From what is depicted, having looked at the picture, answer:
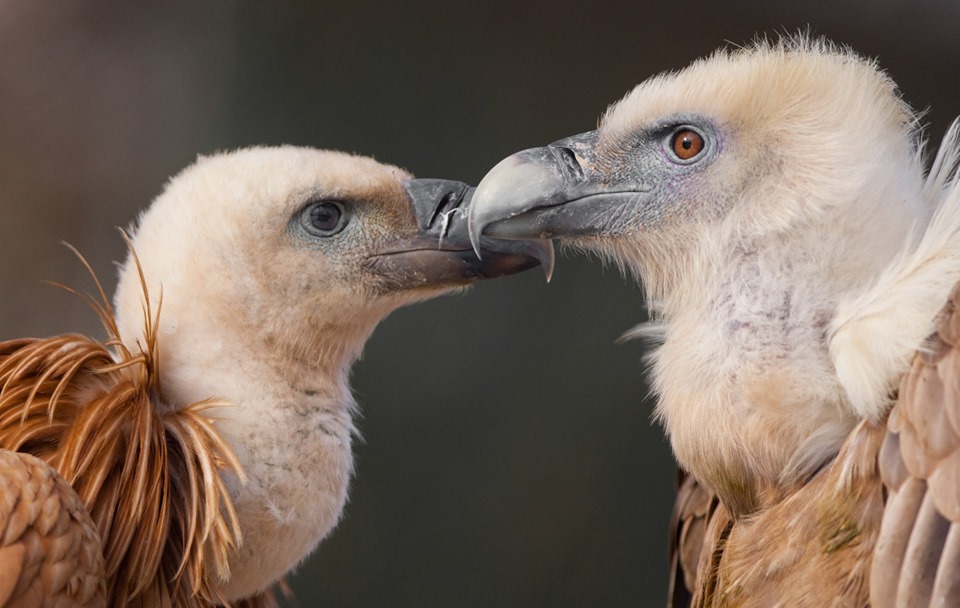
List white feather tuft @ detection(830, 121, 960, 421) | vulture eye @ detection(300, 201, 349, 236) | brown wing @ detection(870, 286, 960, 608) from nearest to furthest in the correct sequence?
brown wing @ detection(870, 286, 960, 608), white feather tuft @ detection(830, 121, 960, 421), vulture eye @ detection(300, 201, 349, 236)

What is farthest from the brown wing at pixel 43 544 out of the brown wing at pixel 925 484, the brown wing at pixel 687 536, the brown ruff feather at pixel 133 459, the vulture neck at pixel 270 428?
the brown wing at pixel 687 536

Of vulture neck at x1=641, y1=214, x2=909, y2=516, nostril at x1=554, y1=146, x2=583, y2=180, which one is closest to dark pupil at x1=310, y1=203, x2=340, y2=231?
nostril at x1=554, y1=146, x2=583, y2=180

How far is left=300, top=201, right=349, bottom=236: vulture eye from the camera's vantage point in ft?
6.43

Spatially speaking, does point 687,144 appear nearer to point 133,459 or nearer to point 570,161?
point 570,161

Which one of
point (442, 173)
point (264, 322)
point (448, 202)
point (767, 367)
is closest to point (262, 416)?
point (264, 322)

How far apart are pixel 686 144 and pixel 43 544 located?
1.15 metres

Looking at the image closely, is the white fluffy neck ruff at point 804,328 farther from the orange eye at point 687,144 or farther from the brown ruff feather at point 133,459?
the brown ruff feather at point 133,459

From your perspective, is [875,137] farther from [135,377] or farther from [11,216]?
[11,216]

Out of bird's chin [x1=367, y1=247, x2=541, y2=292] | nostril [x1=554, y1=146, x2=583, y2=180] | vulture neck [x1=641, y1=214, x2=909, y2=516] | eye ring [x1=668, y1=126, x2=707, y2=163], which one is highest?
eye ring [x1=668, y1=126, x2=707, y2=163]

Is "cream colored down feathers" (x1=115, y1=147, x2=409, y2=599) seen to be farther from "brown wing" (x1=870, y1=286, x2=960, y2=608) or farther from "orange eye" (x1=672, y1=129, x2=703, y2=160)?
"brown wing" (x1=870, y1=286, x2=960, y2=608)

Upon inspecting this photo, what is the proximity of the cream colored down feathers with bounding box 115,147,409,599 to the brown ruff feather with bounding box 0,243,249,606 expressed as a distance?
2.1 inches

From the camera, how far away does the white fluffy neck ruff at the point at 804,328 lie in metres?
1.41

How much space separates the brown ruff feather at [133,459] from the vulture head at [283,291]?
55 millimetres

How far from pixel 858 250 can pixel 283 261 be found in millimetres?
995
